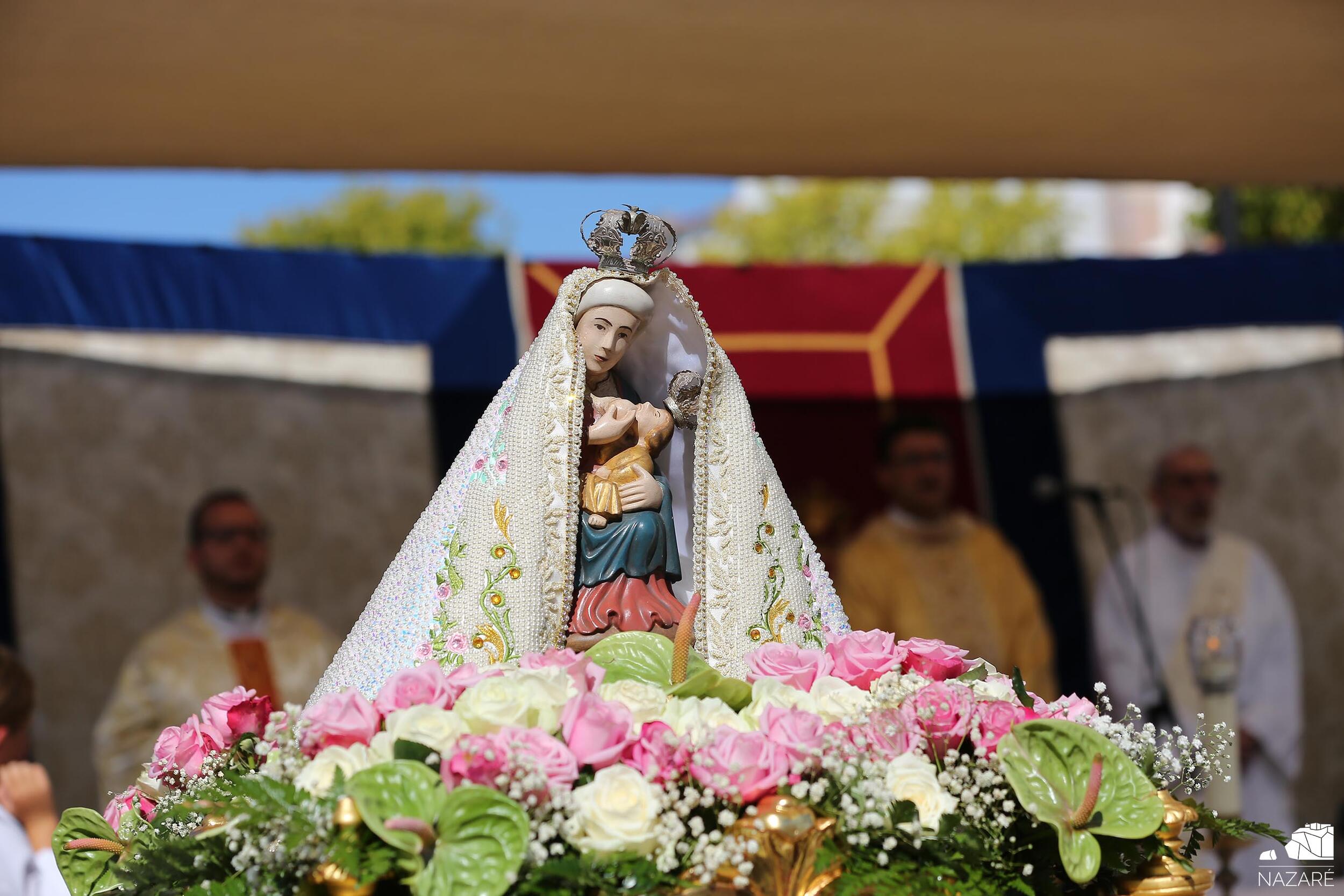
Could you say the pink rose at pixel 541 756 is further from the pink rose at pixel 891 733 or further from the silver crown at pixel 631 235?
the silver crown at pixel 631 235

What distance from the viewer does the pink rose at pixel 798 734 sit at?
1.56 m

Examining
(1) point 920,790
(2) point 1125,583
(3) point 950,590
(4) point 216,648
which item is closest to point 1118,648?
(2) point 1125,583

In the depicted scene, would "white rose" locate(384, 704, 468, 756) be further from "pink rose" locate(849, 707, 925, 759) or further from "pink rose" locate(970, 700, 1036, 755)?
"pink rose" locate(970, 700, 1036, 755)

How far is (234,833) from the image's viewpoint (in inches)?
58.7

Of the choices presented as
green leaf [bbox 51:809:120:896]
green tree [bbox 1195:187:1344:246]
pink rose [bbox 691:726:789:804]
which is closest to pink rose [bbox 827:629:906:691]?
pink rose [bbox 691:726:789:804]

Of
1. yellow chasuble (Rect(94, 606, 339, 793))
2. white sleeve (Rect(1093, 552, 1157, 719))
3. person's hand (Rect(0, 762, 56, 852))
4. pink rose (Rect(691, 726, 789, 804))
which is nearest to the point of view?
pink rose (Rect(691, 726, 789, 804))

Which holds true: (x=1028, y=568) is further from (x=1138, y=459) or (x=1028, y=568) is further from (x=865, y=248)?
(x=865, y=248)

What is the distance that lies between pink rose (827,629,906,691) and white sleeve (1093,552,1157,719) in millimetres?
4375

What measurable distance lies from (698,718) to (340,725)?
365mm

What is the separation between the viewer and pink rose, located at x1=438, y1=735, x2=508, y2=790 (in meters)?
1.50

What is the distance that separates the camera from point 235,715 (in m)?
1.84

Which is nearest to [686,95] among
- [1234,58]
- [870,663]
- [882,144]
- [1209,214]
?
[882,144]

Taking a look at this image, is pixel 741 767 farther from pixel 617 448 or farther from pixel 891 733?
pixel 617 448

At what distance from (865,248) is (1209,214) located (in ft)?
27.3
